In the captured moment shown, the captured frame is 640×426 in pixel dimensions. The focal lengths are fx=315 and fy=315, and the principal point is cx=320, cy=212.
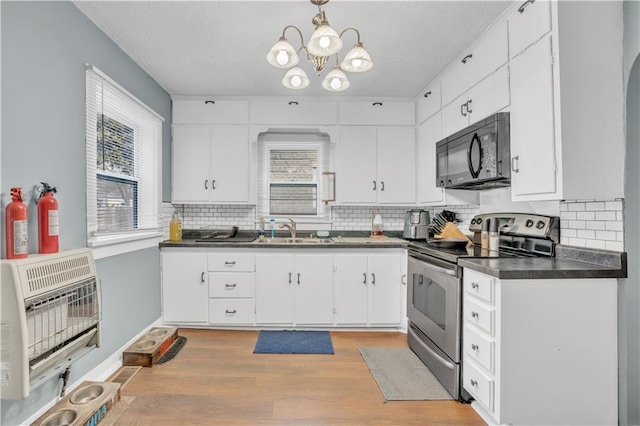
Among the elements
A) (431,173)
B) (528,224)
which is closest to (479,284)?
(528,224)

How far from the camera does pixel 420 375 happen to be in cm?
233

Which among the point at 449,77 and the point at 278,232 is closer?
the point at 449,77

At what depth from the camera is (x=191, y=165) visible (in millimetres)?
3549

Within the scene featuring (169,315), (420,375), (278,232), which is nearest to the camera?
(420,375)

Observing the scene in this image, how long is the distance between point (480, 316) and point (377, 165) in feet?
7.08

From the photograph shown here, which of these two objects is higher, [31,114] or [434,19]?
[434,19]

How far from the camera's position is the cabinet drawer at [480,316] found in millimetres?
1698

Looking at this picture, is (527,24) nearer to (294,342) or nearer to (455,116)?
(455,116)

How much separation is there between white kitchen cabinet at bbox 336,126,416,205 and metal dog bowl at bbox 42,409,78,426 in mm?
2791

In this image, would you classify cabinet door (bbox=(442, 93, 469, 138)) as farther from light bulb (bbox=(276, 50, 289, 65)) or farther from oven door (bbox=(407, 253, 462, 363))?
light bulb (bbox=(276, 50, 289, 65))

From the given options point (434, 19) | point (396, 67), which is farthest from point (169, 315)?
point (434, 19)

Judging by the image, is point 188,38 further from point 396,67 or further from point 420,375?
point 420,375

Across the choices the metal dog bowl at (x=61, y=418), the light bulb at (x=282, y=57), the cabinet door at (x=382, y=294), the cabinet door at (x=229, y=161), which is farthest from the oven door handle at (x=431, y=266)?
the metal dog bowl at (x=61, y=418)

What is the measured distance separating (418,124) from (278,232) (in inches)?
81.1
